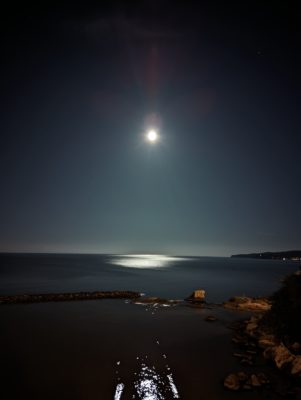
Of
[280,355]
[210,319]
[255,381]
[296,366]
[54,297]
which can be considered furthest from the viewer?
[54,297]

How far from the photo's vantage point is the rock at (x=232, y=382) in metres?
16.8

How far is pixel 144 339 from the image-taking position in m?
27.0

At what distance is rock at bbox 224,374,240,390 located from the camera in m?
16.8

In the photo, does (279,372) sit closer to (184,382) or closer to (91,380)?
(184,382)

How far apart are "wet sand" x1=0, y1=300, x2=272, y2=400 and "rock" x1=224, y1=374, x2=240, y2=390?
404 millimetres

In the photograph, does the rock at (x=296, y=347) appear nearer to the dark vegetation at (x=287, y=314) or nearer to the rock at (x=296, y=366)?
the dark vegetation at (x=287, y=314)

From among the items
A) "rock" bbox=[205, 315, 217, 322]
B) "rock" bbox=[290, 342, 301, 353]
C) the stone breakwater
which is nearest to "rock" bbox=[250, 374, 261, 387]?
"rock" bbox=[290, 342, 301, 353]

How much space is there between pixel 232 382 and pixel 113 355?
992cm

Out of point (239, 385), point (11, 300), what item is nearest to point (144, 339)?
point (239, 385)

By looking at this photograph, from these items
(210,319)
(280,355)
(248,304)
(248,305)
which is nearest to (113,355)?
(280,355)

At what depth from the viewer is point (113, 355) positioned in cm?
2248

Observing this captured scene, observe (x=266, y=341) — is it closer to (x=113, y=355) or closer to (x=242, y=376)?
(x=242, y=376)

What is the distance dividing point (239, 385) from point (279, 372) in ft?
12.9

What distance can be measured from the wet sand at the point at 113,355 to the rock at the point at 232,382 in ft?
1.33
